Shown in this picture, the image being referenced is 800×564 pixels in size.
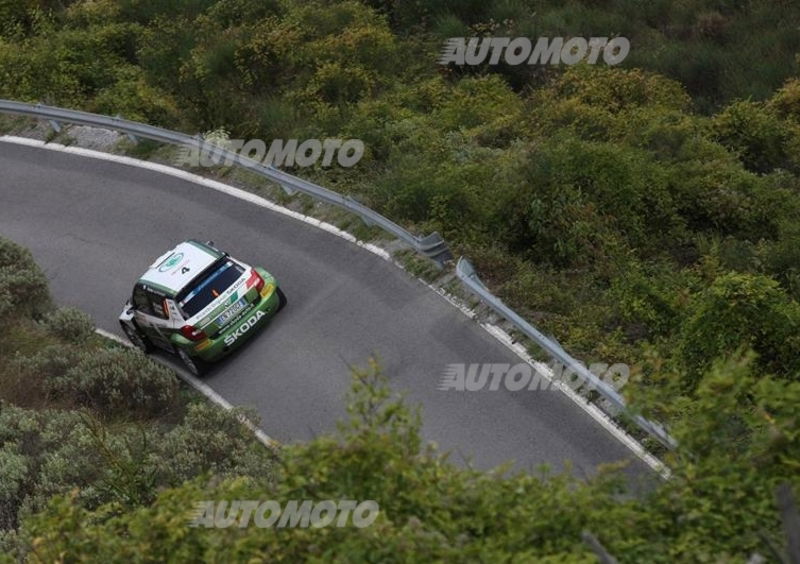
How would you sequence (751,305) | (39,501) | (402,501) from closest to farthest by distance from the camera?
(402,501), (39,501), (751,305)

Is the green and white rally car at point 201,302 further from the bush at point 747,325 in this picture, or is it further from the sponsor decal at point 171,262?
the bush at point 747,325

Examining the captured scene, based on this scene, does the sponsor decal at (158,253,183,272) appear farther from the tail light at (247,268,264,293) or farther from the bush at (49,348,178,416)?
the bush at (49,348,178,416)

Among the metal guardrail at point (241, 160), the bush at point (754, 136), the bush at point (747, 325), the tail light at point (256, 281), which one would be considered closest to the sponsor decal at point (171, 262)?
the tail light at point (256, 281)

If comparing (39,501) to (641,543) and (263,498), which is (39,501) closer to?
(263,498)

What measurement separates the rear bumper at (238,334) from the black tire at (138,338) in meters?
1.33

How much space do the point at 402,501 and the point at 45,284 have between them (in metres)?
11.5

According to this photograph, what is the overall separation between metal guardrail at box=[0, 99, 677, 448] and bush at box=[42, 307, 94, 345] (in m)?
4.48

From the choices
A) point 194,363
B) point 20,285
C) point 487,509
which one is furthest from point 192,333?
point 487,509

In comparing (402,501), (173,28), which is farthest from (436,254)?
(173,28)

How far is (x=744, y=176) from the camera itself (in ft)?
57.4

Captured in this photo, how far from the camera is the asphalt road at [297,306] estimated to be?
1388 centimetres

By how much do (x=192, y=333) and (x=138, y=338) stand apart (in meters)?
1.70

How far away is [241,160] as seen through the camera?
20.4 meters

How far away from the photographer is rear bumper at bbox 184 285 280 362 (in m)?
16.2
